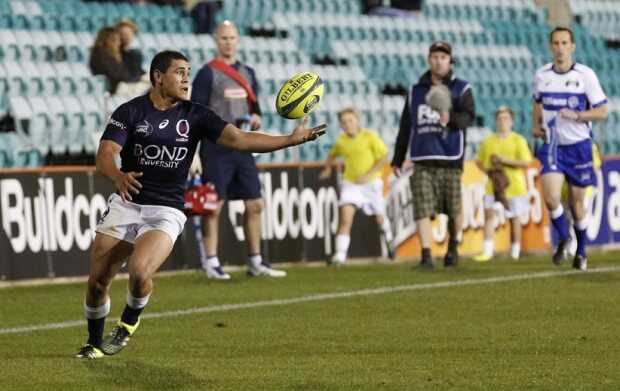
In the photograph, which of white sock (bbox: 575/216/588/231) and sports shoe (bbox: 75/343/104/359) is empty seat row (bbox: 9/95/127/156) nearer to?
white sock (bbox: 575/216/588/231)

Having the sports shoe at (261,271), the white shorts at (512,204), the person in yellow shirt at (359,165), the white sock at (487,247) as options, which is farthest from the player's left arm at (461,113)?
the white shorts at (512,204)

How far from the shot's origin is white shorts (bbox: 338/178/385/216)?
57.7ft

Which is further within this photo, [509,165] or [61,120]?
[509,165]

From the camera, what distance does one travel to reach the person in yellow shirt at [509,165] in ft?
62.6

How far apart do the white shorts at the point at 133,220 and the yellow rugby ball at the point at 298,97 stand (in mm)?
897

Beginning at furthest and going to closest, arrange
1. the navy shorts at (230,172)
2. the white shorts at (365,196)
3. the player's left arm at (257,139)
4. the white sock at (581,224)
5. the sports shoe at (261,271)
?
the white shorts at (365,196)
the sports shoe at (261,271)
the white sock at (581,224)
the navy shorts at (230,172)
the player's left arm at (257,139)

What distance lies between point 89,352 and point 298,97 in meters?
1.92

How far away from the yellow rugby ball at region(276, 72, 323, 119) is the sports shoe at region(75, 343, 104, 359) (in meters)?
1.75

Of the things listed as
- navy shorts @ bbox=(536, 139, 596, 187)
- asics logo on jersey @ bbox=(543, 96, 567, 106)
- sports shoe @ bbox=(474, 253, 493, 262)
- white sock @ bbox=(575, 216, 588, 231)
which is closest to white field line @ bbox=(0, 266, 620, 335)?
white sock @ bbox=(575, 216, 588, 231)

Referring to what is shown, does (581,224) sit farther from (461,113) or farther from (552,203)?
(461,113)

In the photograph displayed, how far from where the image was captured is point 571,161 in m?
14.7

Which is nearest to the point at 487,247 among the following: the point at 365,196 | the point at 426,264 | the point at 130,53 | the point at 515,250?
the point at 515,250

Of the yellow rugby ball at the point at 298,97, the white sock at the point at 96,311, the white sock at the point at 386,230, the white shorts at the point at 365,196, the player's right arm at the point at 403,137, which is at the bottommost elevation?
the white sock at the point at 386,230

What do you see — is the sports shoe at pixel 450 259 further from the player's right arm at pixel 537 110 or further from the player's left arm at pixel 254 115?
the player's left arm at pixel 254 115
